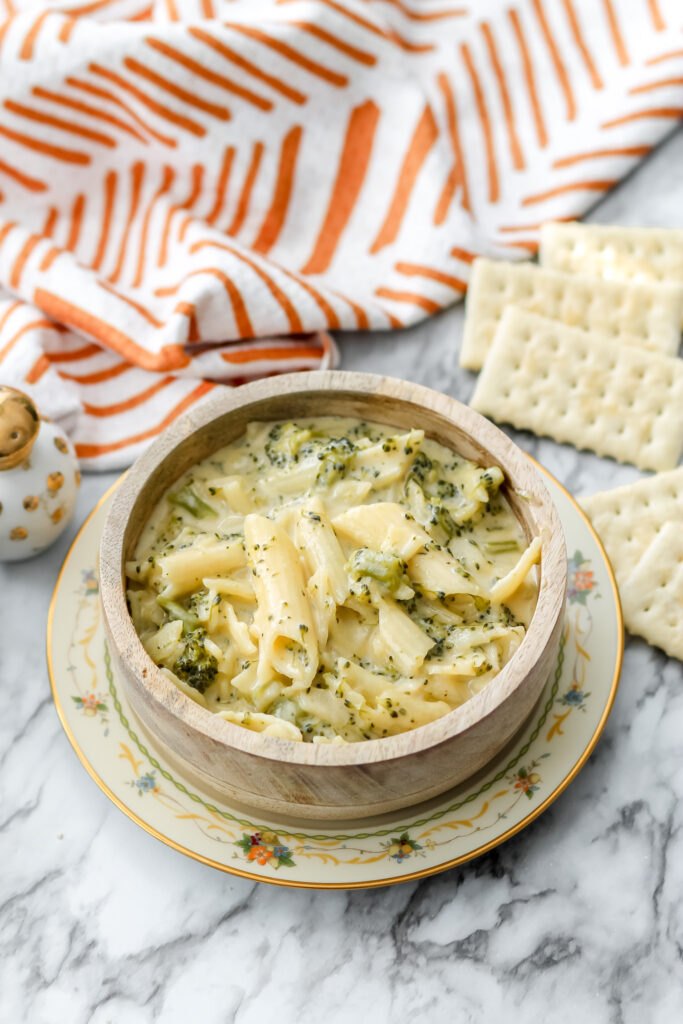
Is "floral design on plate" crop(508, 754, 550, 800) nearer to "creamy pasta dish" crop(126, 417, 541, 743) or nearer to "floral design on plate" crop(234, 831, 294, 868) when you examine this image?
"creamy pasta dish" crop(126, 417, 541, 743)

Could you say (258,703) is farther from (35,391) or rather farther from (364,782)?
(35,391)

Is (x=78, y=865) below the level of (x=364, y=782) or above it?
below

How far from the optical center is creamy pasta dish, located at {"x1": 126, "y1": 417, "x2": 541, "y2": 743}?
1.98m

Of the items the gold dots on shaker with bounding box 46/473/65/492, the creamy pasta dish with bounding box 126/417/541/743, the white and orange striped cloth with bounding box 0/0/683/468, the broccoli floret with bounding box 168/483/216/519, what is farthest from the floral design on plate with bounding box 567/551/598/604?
the gold dots on shaker with bounding box 46/473/65/492

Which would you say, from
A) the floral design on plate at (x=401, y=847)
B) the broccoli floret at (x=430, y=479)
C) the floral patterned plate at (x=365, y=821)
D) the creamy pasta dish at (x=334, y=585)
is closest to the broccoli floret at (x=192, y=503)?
the creamy pasta dish at (x=334, y=585)

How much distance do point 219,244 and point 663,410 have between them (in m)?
1.36

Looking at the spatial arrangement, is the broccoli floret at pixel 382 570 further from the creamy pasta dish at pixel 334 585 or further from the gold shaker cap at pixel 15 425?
the gold shaker cap at pixel 15 425

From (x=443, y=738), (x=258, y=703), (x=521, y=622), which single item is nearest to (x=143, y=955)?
(x=258, y=703)

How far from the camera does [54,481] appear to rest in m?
2.56

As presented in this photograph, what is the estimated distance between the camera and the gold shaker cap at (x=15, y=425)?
2.36 m

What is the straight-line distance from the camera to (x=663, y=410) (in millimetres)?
2824

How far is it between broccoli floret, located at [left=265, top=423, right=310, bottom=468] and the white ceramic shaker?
0.56 metres

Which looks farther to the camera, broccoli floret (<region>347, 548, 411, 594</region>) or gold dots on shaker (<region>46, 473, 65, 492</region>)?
gold dots on shaker (<region>46, 473, 65, 492</region>)

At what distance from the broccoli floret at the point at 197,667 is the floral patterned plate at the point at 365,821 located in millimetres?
253
